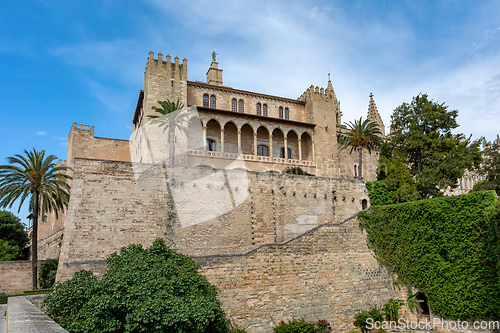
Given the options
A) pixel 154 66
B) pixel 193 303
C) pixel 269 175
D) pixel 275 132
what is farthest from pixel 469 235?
pixel 154 66

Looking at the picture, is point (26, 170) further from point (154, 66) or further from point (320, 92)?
point (320, 92)

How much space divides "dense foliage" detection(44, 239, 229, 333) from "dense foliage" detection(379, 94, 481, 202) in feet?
69.5

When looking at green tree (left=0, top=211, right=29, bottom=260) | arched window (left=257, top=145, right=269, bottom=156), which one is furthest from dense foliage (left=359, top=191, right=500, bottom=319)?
green tree (left=0, top=211, right=29, bottom=260)

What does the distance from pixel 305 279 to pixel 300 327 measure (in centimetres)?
249

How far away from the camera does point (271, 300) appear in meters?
17.8

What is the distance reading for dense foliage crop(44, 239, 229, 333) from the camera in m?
11.9

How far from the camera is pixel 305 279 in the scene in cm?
1922

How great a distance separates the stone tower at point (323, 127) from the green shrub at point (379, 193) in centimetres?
752

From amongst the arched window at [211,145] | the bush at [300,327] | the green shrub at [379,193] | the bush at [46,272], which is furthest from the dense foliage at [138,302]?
the arched window at [211,145]

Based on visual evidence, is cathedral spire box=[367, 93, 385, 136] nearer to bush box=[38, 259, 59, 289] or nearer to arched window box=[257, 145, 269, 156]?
arched window box=[257, 145, 269, 156]

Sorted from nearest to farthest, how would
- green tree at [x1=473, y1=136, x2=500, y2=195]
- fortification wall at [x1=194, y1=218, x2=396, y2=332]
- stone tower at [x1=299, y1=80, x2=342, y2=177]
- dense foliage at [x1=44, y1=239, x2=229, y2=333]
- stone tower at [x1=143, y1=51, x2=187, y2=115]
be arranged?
dense foliage at [x1=44, y1=239, x2=229, y2=333]
fortification wall at [x1=194, y1=218, x2=396, y2=332]
stone tower at [x1=143, y1=51, x2=187, y2=115]
green tree at [x1=473, y1=136, x2=500, y2=195]
stone tower at [x1=299, y1=80, x2=342, y2=177]

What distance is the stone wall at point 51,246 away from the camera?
31.3m

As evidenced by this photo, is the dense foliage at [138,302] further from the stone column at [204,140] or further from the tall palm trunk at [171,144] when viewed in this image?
the stone column at [204,140]

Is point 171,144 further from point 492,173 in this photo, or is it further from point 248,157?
point 492,173
